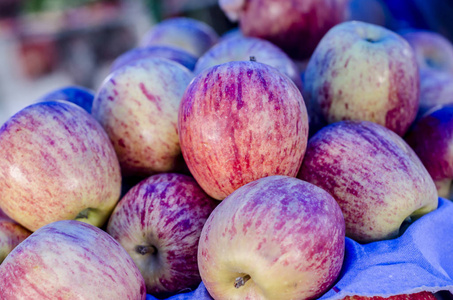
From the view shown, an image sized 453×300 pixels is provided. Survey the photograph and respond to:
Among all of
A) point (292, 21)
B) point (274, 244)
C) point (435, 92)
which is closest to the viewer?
point (274, 244)

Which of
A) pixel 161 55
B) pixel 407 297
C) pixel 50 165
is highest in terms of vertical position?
pixel 161 55

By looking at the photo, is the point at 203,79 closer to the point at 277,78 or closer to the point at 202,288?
the point at 277,78

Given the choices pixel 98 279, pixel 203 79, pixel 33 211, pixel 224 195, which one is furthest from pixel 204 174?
pixel 33 211

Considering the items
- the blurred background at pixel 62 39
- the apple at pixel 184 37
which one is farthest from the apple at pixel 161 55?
the blurred background at pixel 62 39

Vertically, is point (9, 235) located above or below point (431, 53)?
below

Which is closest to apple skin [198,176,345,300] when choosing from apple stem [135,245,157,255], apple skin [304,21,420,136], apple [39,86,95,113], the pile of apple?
the pile of apple

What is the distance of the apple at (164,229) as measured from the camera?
1.05 m

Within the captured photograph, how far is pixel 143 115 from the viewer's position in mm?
1245

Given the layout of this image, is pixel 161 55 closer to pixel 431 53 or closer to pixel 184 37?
pixel 184 37

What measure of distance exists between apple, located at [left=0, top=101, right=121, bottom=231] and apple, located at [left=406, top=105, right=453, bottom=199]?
3.35 ft

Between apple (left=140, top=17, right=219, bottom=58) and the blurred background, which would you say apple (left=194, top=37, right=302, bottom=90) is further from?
the blurred background

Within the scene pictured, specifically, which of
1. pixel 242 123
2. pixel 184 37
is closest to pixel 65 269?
pixel 242 123

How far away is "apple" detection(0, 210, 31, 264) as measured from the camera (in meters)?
1.07

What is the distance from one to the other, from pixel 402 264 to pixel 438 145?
2.01ft
